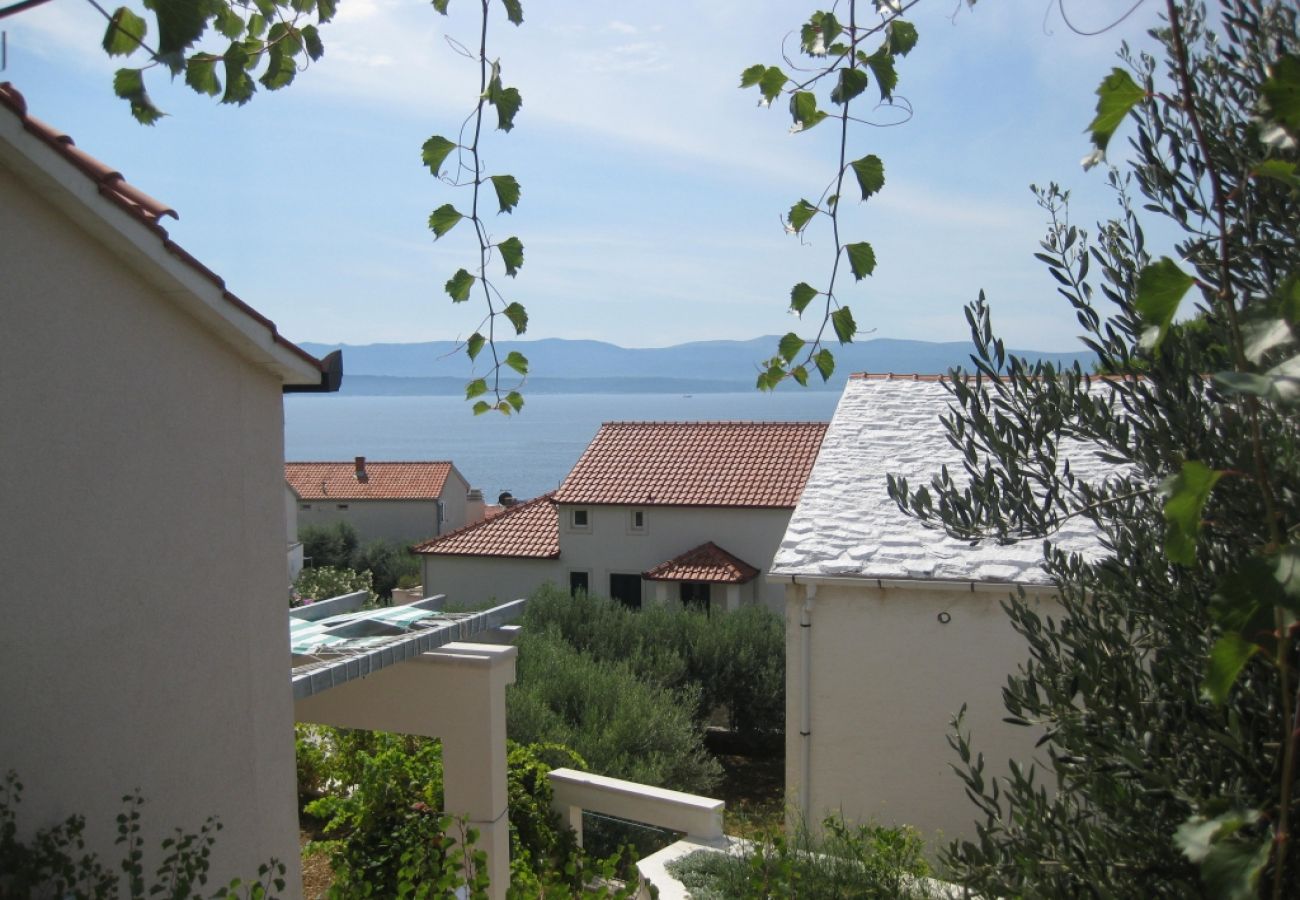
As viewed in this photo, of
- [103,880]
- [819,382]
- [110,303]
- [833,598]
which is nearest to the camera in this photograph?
[819,382]

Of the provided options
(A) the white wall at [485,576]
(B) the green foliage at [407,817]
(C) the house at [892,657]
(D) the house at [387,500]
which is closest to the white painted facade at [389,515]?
(D) the house at [387,500]

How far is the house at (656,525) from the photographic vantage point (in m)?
30.6

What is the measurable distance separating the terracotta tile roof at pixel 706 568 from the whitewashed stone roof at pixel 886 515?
1583 centimetres

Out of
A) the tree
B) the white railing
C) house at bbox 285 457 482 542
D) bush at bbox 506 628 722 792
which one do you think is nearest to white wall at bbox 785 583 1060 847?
the white railing

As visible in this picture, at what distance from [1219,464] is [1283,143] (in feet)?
5.15

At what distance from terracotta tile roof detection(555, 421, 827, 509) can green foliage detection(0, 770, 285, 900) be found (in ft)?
86.4

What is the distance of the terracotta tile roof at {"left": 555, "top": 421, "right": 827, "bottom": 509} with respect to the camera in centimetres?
3159

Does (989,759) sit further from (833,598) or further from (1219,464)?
(1219,464)

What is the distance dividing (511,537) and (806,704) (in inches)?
946

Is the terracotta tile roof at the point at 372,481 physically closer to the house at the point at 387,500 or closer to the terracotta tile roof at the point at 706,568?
the house at the point at 387,500

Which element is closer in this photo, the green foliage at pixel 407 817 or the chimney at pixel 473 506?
the green foliage at pixel 407 817

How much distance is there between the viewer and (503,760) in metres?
7.83

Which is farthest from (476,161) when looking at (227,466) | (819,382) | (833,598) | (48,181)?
(833,598)

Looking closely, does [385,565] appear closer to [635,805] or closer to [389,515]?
[389,515]
